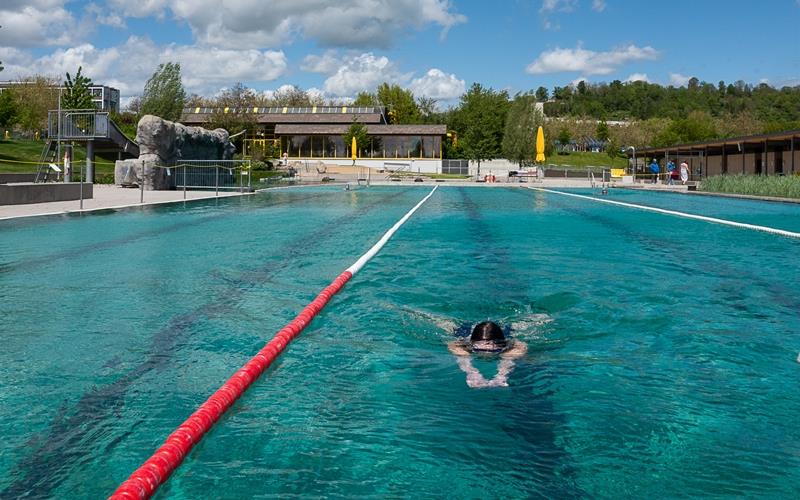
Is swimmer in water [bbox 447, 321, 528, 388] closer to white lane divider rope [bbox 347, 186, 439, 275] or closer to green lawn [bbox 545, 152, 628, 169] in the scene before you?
white lane divider rope [bbox 347, 186, 439, 275]

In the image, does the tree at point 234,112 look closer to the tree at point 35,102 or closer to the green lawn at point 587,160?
the tree at point 35,102

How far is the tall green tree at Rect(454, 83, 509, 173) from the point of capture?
6812cm

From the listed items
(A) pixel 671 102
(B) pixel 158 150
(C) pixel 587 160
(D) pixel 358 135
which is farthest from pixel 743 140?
(A) pixel 671 102

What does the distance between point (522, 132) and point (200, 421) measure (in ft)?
208

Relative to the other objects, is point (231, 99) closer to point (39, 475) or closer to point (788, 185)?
point (788, 185)

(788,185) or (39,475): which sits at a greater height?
(788,185)

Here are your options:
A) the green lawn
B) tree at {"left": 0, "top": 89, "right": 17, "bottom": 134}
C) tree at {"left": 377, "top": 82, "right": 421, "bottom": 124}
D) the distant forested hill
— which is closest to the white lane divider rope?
tree at {"left": 0, "top": 89, "right": 17, "bottom": 134}

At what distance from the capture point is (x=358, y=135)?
71.3 m

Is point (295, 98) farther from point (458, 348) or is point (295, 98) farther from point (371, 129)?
point (458, 348)

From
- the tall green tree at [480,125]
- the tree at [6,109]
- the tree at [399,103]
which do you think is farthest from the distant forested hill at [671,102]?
the tree at [6,109]

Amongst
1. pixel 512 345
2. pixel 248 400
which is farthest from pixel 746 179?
pixel 248 400

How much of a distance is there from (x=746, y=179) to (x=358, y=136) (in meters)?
45.4

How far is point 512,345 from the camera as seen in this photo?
6133 mm

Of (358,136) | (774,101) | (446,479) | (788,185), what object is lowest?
(446,479)
